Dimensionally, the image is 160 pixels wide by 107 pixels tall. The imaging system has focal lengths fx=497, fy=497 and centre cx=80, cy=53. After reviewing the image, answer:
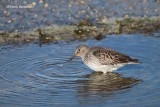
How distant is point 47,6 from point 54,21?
1.38 m

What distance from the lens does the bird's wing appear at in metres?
10.9

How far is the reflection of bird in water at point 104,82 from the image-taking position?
31.7 feet

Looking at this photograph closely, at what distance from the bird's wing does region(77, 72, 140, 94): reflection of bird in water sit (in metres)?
0.29

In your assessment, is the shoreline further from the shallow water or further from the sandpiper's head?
the sandpiper's head

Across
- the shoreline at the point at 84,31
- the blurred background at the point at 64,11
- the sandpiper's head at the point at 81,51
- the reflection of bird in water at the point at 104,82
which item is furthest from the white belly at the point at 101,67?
the blurred background at the point at 64,11

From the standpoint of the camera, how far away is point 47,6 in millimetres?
15773

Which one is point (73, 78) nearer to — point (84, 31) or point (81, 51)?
point (81, 51)

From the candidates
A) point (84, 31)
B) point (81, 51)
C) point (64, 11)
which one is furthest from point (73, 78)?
point (64, 11)

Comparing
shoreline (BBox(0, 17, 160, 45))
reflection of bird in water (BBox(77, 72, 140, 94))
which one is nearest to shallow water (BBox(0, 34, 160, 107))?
reflection of bird in water (BBox(77, 72, 140, 94))

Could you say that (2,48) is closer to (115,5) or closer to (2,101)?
(2,101)

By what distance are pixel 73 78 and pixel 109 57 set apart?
1067mm

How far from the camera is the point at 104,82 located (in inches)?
401

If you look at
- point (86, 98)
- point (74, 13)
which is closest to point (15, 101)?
point (86, 98)

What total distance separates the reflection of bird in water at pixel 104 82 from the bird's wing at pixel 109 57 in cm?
29
